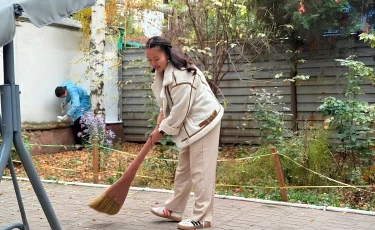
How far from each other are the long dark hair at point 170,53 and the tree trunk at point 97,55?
511 centimetres

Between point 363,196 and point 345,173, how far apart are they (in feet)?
2.23

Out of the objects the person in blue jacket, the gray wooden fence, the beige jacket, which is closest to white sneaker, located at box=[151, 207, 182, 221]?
the beige jacket

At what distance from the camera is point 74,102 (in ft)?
36.2

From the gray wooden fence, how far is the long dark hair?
436 centimetres

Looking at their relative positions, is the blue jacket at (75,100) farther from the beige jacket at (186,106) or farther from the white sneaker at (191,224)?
the white sneaker at (191,224)

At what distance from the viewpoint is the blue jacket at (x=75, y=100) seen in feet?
36.2

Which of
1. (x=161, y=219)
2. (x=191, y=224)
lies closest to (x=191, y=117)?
(x=191, y=224)

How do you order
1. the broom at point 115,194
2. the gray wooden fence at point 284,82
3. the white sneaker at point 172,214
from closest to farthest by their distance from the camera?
the broom at point 115,194 → the white sneaker at point 172,214 → the gray wooden fence at point 284,82

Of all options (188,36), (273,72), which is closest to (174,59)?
(188,36)

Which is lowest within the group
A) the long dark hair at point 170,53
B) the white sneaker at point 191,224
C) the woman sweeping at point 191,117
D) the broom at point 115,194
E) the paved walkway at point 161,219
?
the paved walkway at point 161,219

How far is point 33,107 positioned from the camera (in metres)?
10.9

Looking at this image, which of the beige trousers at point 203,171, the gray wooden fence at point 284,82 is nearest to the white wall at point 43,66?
the gray wooden fence at point 284,82

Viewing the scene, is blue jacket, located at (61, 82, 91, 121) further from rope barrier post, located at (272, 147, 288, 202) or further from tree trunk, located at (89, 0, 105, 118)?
rope barrier post, located at (272, 147, 288, 202)

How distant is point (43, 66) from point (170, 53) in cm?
695
